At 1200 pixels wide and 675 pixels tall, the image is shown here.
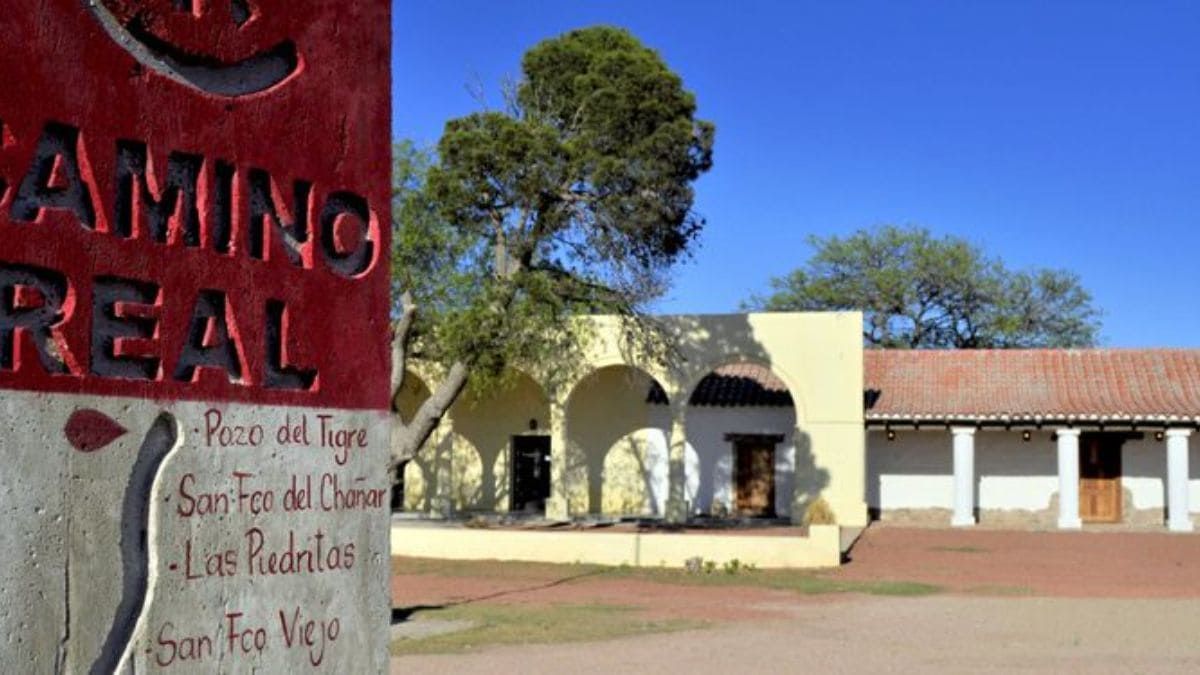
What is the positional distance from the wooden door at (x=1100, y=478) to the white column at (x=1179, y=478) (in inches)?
68.9

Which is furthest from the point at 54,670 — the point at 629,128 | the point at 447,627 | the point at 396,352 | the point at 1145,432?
the point at 1145,432

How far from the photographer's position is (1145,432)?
3331 cm

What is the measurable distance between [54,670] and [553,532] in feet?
67.0

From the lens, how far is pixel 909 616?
16656 mm

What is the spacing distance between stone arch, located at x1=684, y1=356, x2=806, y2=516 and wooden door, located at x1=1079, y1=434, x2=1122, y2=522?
6828 mm

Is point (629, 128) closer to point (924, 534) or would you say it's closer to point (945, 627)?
point (924, 534)

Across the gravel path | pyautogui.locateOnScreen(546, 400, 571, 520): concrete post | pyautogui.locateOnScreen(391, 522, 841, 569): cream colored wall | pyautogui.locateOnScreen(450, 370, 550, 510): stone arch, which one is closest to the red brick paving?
pyautogui.locateOnScreen(391, 522, 841, 569): cream colored wall

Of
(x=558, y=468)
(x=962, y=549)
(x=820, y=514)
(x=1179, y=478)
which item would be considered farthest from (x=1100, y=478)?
(x=558, y=468)

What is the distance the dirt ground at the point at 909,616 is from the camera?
41.6 ft

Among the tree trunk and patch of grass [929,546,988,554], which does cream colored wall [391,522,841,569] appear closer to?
the tree trunk

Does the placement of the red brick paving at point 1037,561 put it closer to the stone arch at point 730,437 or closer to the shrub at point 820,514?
the shrub at point 820,514

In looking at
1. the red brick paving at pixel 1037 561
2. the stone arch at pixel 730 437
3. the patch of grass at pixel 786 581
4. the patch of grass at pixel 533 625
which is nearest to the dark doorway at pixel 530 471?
the stone arch at pixel 730 437

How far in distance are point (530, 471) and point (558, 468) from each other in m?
2.82

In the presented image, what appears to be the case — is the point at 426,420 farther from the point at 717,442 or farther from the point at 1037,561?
the point at 717,442
